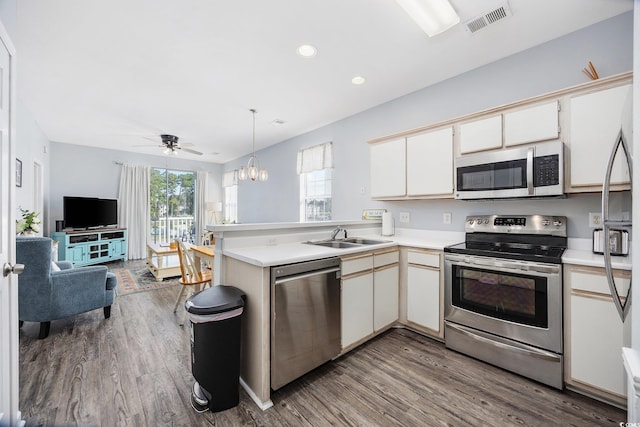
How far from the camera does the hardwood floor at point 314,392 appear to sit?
1.57 meters

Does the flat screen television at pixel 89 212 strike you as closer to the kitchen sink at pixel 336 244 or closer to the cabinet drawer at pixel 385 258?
the kitchen sink at pixel 336 244

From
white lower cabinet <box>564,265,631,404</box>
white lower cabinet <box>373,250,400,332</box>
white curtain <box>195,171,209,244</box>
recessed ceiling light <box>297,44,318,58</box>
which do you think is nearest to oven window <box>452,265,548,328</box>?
white lower cabinet <box>564,265,631,404</box>

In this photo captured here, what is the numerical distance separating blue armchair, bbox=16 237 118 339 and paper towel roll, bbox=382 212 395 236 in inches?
127

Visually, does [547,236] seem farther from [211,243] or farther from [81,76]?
[81,76]

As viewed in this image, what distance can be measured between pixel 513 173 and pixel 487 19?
4.09ft

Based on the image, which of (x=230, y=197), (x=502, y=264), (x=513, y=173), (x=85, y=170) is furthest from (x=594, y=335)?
(x=85, y=170)

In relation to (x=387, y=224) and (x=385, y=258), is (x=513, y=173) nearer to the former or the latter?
(x=385, y=258)

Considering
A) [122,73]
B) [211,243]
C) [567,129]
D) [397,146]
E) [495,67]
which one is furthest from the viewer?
[211,243]

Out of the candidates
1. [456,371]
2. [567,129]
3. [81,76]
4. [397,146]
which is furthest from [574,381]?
[81,76]

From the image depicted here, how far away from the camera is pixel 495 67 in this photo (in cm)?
267

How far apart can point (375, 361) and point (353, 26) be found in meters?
2.77

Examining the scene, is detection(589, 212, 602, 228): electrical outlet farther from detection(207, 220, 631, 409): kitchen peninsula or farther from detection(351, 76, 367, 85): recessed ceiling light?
detection(351, 76, 367, 85): recessed ceiling light

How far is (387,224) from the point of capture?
3320 mm

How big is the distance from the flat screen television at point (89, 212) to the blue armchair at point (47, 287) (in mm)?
3616
